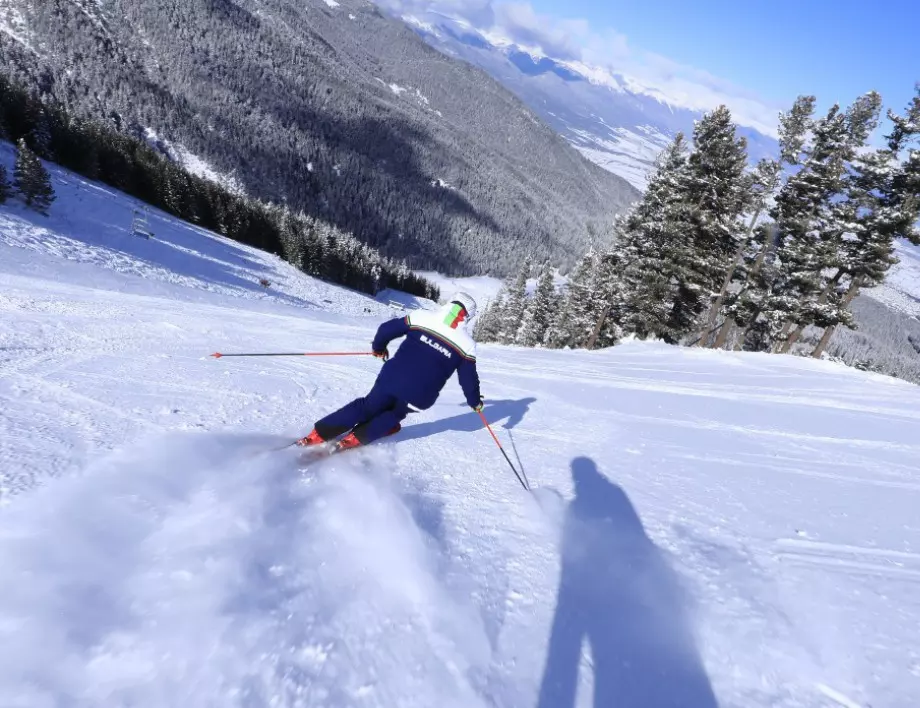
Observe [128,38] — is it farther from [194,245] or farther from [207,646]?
[207,646]

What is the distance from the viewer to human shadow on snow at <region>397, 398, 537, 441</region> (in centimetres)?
556

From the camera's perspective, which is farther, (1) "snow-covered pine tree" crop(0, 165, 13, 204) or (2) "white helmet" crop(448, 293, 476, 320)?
(1) "snow-covered pine tree" crop(0, 165, 13, 204)

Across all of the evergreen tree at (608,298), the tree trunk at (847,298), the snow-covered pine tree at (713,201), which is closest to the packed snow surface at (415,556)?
the tree trunk at (847,298)

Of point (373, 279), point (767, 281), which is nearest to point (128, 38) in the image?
point (373, 279)

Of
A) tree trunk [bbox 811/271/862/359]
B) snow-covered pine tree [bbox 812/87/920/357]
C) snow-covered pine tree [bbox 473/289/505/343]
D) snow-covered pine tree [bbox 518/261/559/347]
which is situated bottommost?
snow-covered pine tree [bbox 473/289/505/343]

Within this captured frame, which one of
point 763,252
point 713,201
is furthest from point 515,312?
point 713,201

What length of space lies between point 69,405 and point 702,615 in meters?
5.30

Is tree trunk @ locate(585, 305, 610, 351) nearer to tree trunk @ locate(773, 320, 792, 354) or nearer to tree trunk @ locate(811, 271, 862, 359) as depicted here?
tree trunk @ locate(773, 320, 792, 354)

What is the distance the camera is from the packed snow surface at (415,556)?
2.09 metres

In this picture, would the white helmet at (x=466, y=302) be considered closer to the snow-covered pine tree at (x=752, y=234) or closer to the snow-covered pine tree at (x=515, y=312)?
the snow-covered pine tree at (x=752, y=234)

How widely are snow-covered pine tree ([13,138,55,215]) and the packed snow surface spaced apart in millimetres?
23055

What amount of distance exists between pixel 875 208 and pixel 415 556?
2328 centimetres

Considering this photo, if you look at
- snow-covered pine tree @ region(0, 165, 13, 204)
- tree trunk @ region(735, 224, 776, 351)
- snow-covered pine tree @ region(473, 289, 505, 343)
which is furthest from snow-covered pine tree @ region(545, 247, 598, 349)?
snow-covered pine tree @ region(0, 165, 13, 204)

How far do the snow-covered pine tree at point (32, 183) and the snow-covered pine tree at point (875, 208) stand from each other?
35770mm
